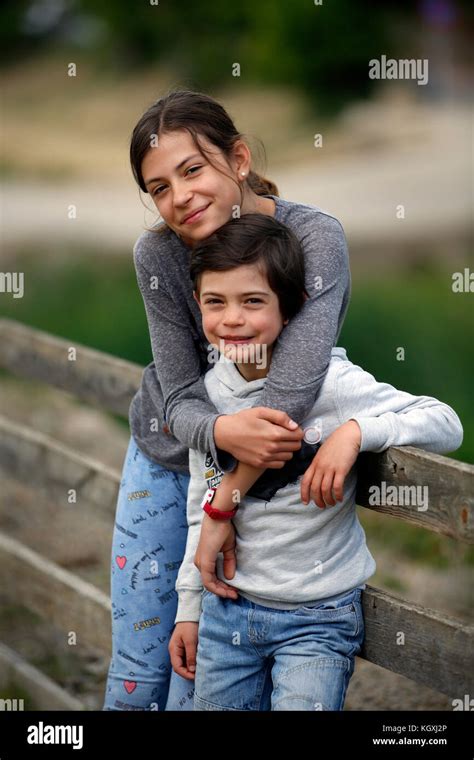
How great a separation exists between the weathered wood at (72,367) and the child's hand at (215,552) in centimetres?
97

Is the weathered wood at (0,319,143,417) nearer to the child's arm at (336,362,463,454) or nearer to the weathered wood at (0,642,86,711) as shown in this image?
the weathered wood at (0,642,86,711)

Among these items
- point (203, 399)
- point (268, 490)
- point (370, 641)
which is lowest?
point (370, 641)

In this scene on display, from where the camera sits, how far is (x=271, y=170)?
1559cm

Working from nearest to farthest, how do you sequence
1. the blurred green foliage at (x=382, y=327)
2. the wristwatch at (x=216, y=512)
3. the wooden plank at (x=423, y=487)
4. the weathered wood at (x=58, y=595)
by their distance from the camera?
the wooden plank at (x=423, y=487), the wristwatch at (x=216, y=512), the weathered wood at (x=58, y=595), the blurred green foliage at (x=382, y=327)

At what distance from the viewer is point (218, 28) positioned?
1948 centimetres

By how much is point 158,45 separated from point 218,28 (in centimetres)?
177

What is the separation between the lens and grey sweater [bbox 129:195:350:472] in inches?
74.8

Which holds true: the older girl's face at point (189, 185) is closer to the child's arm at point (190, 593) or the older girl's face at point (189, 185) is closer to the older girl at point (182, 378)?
the older girl at point (182, 378)

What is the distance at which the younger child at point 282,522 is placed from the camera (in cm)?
191

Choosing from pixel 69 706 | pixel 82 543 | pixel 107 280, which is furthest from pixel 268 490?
pixel 107 280

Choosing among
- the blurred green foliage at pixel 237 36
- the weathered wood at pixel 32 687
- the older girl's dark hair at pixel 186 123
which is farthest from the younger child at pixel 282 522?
the blurred green foliage at pixel 237 36
